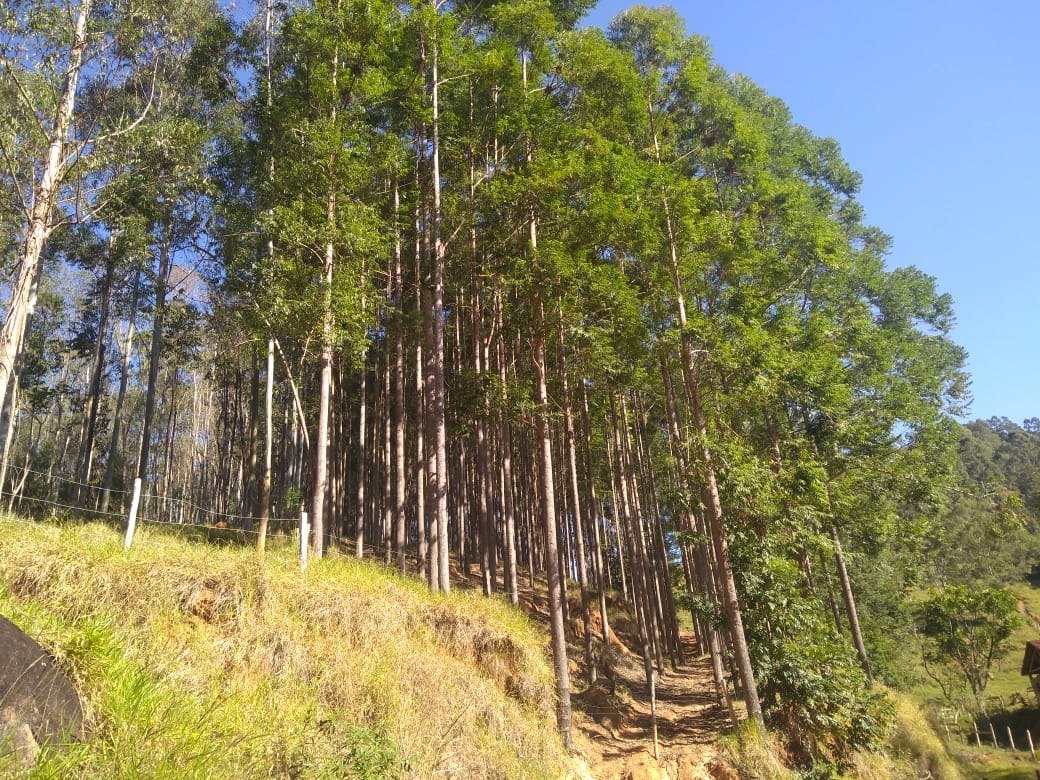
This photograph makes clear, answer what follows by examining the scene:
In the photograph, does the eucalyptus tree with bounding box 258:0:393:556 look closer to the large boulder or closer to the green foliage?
the large boulder

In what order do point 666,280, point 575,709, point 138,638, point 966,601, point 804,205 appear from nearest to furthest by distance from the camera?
1. point 138,638
2. point 575,709
3. point 666,280
4. point 804,205
5. point 966,601

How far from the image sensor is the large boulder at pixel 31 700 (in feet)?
12.6

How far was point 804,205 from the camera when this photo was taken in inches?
765

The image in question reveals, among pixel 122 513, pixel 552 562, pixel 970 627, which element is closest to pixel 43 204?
pixel 122 513

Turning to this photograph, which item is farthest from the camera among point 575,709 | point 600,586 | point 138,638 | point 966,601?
point 966,601

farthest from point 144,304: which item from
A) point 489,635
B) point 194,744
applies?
point 194,744

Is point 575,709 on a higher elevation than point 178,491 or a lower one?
lower

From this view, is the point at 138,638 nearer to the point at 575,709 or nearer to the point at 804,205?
the point at 575,709

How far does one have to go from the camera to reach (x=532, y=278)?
12781 mm

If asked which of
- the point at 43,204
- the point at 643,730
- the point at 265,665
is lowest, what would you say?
the point at 643,730

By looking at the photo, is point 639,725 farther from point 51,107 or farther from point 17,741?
point 51,107

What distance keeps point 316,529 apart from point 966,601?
101ft

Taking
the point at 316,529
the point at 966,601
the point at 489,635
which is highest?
the point at 316,529

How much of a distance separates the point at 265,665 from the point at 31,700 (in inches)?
136
